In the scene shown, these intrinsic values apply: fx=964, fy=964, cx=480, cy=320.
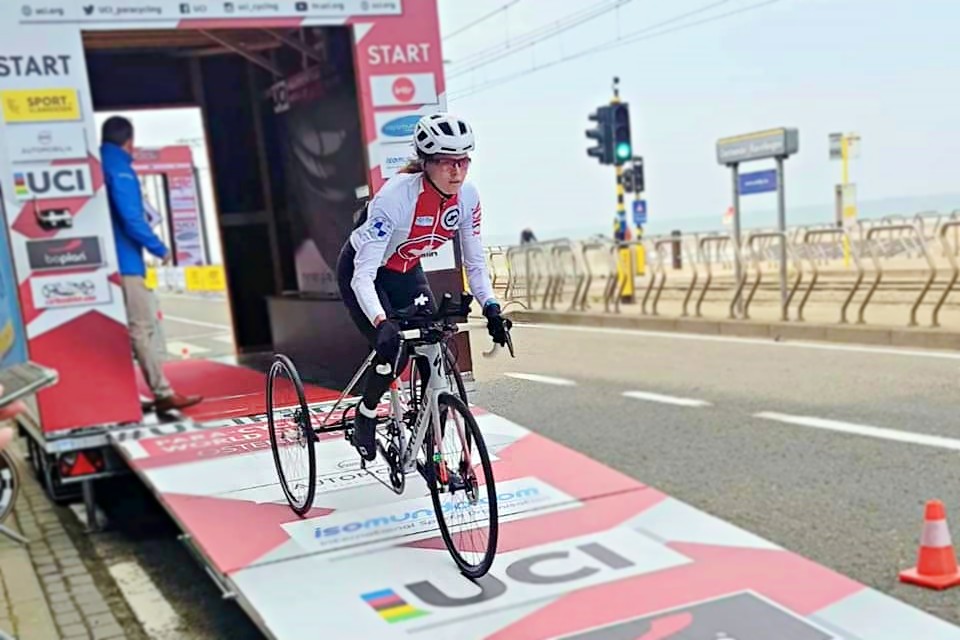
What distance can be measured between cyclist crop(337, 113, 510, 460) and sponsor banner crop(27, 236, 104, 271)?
3139 millimetres

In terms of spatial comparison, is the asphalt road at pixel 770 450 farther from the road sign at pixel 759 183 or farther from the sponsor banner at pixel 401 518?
the sponsor banner at pixel 401 518

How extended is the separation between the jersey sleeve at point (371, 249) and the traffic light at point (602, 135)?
1.71 ft

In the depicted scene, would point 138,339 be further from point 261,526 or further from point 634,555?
point 261,526

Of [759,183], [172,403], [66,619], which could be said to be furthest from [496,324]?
[66,619]

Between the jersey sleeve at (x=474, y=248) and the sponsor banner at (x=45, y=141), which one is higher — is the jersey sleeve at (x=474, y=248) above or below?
below

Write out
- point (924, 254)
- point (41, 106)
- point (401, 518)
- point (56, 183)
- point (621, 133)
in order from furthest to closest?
point (924, 254)
point (56, 183)
point (41, 106)
point (621, 133)
point (401, 518)

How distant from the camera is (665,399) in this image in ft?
33.6

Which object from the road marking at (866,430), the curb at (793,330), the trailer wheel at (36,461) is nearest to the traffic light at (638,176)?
the road marking at (866,430)

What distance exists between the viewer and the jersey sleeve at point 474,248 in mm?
606

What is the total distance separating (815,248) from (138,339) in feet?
33.2

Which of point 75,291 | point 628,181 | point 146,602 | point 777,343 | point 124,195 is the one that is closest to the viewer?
point 628,181

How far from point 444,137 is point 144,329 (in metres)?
5.68

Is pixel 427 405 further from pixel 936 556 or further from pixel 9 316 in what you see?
pixel 936 556

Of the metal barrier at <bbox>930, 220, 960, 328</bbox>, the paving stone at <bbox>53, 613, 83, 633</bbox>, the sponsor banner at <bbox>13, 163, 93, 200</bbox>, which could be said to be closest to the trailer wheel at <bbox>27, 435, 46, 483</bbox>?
the paving stone at <bbox>53, 613, 83, 633</bbox>
